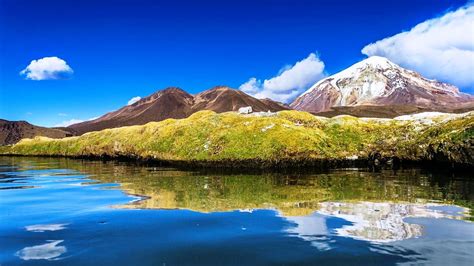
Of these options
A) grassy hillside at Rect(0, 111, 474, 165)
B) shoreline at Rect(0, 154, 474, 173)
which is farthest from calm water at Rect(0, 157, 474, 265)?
shoreline at Rect(0, 154, 474, 173)

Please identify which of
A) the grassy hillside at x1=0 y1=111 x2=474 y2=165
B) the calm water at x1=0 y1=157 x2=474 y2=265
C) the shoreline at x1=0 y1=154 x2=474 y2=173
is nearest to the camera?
the calm water at x1=0 y1=157 x2=474 y2=265

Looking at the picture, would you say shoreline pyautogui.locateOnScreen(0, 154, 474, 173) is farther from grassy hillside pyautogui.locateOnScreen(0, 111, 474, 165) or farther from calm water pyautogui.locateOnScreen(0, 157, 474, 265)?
calm water pyautogui.locateOnScreen(0, 157, 474, 265)

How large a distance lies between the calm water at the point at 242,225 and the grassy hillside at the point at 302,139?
1348 cm

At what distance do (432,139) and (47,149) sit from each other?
265 feet

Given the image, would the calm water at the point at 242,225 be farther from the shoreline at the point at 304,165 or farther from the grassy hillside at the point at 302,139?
the shoreline at the point at 304,165

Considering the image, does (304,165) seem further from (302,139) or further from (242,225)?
(242,225)

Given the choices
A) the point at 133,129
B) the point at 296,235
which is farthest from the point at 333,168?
the point at 133,129

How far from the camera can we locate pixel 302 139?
4353 cm

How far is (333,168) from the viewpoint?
128 feet

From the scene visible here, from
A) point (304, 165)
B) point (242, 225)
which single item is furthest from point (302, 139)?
point (242, 225)

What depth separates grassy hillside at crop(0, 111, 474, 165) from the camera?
36438mm

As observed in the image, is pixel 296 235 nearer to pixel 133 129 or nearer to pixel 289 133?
pixel 289 133

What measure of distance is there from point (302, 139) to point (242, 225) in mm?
30095

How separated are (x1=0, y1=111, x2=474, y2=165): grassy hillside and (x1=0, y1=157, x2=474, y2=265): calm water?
13.5 m
